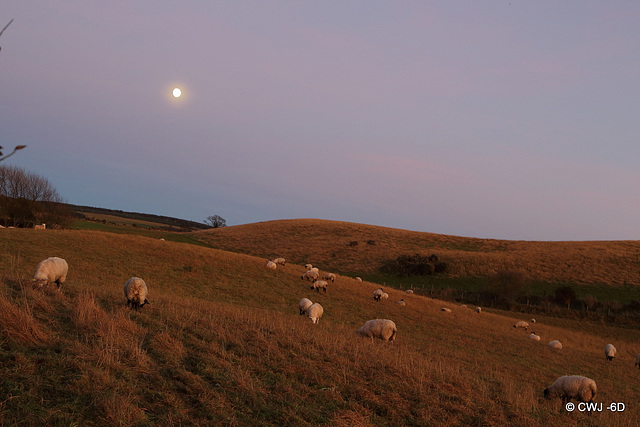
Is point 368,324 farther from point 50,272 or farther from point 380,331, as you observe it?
point 50,272

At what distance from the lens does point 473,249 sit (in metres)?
83.1

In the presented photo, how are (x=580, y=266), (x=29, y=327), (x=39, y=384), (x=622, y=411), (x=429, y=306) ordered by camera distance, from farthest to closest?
(x=580, y=266) → (x=429, y=306) → (x=622, y=411) → (x=29, y=327) → (x=39, y=384)

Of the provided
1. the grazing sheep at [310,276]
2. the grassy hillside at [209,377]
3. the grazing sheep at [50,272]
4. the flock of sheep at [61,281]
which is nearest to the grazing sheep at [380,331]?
the grassy hillside at [209,377]

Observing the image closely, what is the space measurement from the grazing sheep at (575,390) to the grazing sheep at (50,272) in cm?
1468

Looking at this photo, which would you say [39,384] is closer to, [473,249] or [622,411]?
[622,411]

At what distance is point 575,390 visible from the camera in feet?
35.6

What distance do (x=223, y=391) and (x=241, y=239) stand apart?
8313 cm

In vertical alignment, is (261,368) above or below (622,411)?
above

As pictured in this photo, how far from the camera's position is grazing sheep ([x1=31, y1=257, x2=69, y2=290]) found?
12.2 meters

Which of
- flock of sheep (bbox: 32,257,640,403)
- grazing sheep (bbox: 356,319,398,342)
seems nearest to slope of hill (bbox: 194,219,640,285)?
grazing sheep (bbox: 356,319,398,342)

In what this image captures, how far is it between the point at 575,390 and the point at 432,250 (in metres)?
68.9

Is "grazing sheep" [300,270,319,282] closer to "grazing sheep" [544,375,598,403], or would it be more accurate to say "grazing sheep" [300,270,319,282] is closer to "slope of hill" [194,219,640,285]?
"grazing sheep" [544,375,598,403]

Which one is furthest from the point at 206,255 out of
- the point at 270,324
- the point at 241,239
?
the point at 241,239

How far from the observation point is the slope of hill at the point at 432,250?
63438 mm
